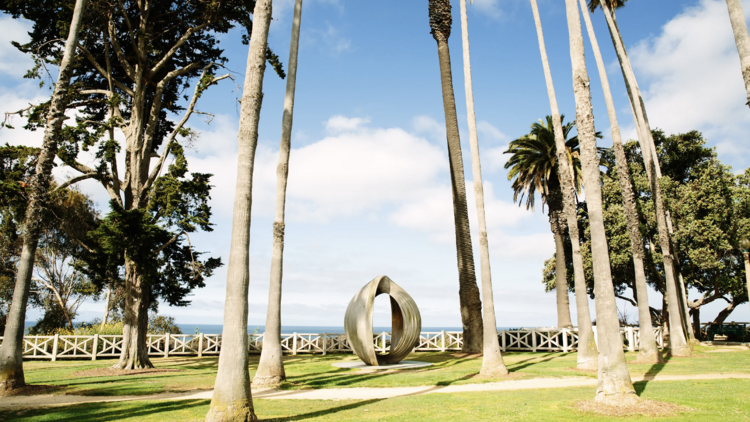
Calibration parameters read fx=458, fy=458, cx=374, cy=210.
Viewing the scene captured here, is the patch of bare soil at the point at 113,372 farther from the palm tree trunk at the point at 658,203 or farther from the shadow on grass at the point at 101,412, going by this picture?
the palm tree trunk at the point at 658,203

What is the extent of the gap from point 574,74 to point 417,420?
31.1 feet

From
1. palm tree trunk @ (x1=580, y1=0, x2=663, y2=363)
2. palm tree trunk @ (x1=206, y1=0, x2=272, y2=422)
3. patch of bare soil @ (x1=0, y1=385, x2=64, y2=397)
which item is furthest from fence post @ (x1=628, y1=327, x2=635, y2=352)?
patch of bare soil @ (x1=0, y1=385, x2=64, y2=397)

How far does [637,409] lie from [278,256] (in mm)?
10561

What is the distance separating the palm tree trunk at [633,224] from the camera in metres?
18.2

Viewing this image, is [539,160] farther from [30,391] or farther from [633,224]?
[30,391]

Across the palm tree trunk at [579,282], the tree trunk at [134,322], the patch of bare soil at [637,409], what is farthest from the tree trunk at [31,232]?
the palm tree trunk at [579,282]

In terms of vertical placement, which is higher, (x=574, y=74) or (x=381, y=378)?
(x=574, y=74)

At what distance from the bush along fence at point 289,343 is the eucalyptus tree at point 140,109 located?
5.73m

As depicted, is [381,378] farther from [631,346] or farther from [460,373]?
[631,346]

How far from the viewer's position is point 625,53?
25.3m

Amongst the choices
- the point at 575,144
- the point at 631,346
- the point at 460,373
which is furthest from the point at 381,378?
the point at 575,144

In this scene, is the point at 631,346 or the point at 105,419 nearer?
the point at 105,419

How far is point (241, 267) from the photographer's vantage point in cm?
915

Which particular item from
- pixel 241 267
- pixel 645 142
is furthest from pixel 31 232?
pixel 645 142
